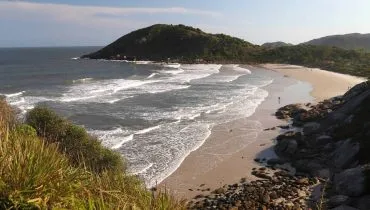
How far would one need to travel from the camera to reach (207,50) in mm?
107250

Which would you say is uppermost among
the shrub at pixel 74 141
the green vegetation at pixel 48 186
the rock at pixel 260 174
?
the green vegetation at pixel 48 186

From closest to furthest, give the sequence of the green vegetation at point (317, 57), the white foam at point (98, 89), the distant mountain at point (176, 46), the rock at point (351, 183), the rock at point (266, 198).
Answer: the rock at point (351, 183), the rock at point (266, 198), the white foam at point (98, 89), the green vegetation at point (317, 57), the distant mountain at point (176, 46)

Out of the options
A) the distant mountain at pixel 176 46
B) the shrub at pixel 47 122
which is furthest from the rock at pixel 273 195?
the distant mountain at pixel 176 46

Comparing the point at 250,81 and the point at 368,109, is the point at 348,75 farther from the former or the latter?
the point at 368,109

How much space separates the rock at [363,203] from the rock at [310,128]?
38.9 ft

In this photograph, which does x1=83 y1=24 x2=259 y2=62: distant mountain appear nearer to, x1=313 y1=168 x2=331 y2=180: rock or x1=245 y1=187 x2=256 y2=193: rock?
x1=313 y1=168 x2=331 y2=180: rock

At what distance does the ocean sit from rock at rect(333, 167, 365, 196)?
24.5 feet

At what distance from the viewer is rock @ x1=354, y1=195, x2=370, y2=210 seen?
1410cm

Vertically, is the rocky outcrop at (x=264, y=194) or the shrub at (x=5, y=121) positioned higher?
the shrub at (x=5, y=121)

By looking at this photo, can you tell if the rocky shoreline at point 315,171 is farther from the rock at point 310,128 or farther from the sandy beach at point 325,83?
the sandy beach at point 325,83

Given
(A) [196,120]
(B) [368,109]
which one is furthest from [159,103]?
(B) [368,109]

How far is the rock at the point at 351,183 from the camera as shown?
50.0 feet

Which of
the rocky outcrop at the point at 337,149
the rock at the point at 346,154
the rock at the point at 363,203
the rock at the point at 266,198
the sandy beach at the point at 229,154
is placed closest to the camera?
the rock at the point at 363,203

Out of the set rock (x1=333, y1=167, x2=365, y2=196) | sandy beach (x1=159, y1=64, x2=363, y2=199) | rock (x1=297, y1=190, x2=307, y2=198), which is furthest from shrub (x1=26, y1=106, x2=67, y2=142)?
rock (x1=333, y1=167, x2=365, y2=196)
